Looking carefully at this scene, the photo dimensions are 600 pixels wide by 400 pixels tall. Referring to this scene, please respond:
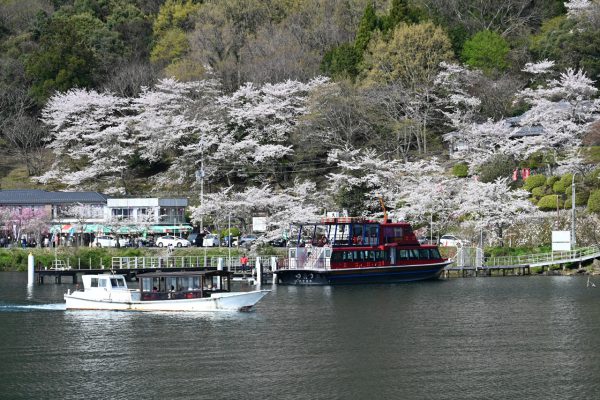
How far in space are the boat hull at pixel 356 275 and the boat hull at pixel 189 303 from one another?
1334 centimetres

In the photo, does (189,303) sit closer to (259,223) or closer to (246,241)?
(259,223)

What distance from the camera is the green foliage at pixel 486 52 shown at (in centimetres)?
9038

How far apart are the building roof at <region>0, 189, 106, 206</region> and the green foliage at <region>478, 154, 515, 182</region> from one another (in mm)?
32241

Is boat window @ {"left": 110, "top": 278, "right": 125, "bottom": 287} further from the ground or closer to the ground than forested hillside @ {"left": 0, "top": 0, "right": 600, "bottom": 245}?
closer to the ground

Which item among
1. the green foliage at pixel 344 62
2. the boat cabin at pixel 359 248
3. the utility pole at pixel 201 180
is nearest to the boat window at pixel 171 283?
the boat cabin at pixel 359 248

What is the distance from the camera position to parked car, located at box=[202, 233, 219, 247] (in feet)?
258

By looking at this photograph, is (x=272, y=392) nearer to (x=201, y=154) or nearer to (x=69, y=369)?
(x=69, y=369)

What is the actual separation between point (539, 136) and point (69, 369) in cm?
5162

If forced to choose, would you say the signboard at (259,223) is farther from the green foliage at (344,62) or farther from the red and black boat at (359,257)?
the green foliage at (344,62)

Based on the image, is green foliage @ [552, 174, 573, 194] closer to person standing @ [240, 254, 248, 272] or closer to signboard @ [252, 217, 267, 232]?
signboard @ [252, 217, 267, 232]

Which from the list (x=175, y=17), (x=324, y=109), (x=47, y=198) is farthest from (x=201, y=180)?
(x=175, y=17)

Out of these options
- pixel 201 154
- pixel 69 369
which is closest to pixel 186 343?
pixel 69 369

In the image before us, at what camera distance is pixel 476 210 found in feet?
238

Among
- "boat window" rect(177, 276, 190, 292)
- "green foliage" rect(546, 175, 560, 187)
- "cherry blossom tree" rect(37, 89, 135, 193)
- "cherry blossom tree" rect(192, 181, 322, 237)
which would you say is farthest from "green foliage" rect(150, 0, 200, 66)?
"boat window" rect(177, 276, 190, 292)
